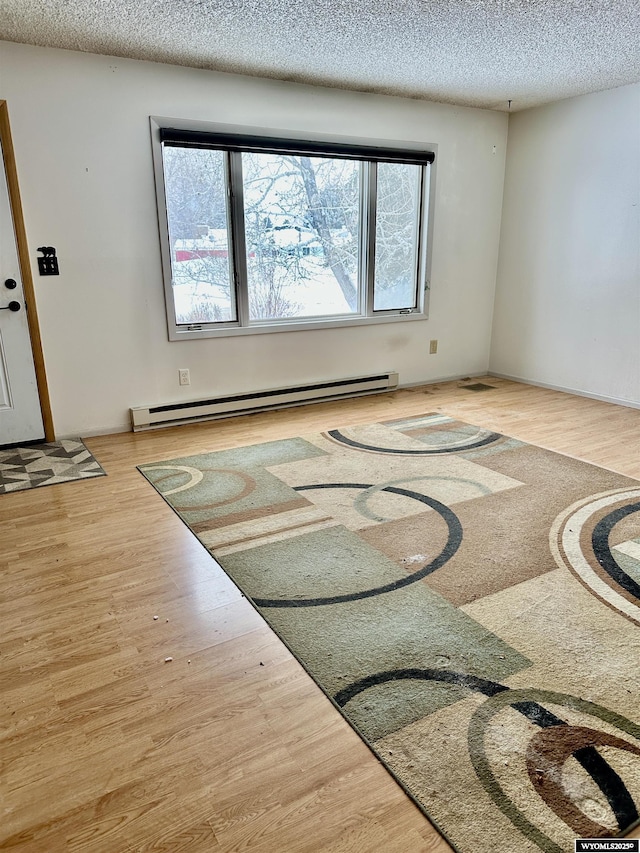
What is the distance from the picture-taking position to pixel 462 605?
210cm

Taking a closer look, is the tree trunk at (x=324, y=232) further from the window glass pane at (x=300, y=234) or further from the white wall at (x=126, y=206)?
the white wall at (x=126, y=206)

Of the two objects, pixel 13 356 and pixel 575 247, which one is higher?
pixel 575 247

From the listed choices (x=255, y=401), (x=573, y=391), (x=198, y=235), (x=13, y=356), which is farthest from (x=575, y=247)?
(x=13, y=356)

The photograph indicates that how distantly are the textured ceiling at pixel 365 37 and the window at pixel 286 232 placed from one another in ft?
1.74

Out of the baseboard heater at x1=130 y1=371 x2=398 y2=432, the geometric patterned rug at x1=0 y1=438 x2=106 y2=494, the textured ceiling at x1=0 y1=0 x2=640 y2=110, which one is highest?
the textured ceiling at x1=0 y1=0 x2=640 y2=110

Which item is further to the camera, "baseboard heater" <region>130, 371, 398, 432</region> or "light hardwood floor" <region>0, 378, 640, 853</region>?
"baseboard heater" <region>130, 371, 398, 432</region>

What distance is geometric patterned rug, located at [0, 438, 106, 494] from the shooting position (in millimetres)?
3264

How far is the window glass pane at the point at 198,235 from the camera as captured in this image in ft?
13.1

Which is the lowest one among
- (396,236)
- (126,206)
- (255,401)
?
(255,401)

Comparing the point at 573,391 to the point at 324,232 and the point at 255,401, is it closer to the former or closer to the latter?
the point at 324,232

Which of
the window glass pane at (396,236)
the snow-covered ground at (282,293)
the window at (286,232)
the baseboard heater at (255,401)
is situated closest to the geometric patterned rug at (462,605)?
Result: the baseboard heater at (255,401)

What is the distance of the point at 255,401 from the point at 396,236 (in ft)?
6.26

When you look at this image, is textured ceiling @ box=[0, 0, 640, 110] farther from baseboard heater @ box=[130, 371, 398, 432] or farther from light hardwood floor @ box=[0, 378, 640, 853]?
light hardwood floor @ box=[0, 378, 640, 853]

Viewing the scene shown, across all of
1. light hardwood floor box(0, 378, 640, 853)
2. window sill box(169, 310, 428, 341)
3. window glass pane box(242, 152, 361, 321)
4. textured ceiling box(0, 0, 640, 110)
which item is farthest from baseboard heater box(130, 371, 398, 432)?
textured ceiling box(0, 0, 640, 110)
